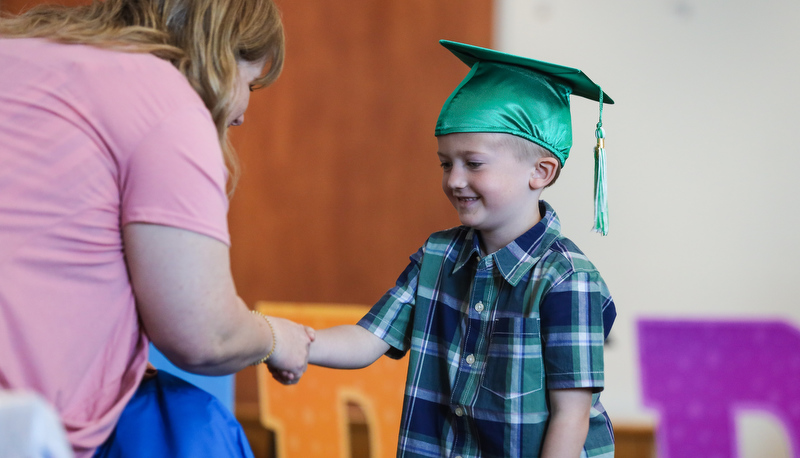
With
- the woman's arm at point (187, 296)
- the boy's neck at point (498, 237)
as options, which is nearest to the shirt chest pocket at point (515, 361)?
the boy's neck at point (498, 237)

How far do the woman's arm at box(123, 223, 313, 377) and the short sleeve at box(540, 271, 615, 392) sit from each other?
1.60 feet

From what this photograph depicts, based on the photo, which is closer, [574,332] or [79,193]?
[79,193]

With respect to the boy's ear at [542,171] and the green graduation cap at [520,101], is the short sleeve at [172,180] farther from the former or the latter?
the boy's ear at [542,171]

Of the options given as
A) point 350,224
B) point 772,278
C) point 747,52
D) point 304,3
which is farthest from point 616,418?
point 304,3

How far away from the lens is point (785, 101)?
7.37ft

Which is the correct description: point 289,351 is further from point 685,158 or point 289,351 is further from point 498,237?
point 685,158

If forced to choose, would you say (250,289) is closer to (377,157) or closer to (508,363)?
(377,157)

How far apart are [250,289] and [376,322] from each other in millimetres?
1339

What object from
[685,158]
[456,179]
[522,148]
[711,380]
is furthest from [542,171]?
[711,380]

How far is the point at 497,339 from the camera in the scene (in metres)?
1.11

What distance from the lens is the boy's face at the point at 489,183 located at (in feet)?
3.76

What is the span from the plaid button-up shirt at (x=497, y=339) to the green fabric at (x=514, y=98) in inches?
6.6

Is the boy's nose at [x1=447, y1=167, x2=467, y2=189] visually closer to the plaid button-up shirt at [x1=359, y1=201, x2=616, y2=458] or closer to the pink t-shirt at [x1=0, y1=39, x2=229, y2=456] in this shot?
the plaid button-up shirt at [x1=359, y1=201, x2=616, y2=458]

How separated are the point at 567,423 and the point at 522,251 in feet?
0.96
